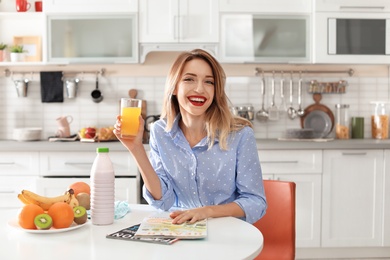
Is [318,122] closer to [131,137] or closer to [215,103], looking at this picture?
[215,103]

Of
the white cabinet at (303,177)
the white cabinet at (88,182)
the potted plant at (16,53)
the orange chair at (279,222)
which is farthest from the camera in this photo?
the potted plant at (16,53)

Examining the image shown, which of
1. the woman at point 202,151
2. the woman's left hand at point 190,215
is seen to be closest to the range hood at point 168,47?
the woman at point 202,151

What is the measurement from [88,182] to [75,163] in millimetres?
164

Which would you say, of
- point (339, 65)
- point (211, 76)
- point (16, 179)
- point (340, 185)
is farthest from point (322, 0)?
point (16, 179)

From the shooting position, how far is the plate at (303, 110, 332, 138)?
168 inches

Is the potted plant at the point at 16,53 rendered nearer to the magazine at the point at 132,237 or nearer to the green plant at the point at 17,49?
the green plant at the point at 17,49

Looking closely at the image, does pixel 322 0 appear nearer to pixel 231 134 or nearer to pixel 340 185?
pixel 340 185

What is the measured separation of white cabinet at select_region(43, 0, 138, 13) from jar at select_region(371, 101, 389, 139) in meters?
1.99

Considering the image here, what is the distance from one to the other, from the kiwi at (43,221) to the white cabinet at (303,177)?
2.31 m

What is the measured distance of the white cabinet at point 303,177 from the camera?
12.2ft

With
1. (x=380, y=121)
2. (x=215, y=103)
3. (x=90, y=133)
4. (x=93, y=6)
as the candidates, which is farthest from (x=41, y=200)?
(x=380, y=121)

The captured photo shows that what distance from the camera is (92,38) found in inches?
157

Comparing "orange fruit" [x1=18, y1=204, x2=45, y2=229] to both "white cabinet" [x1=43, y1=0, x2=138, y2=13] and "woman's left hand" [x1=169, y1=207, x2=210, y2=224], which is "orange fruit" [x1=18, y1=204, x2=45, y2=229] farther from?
"white cabinet" [x1=43, y1=0, x2=138, y2=13]

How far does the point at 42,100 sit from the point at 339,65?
230cm
